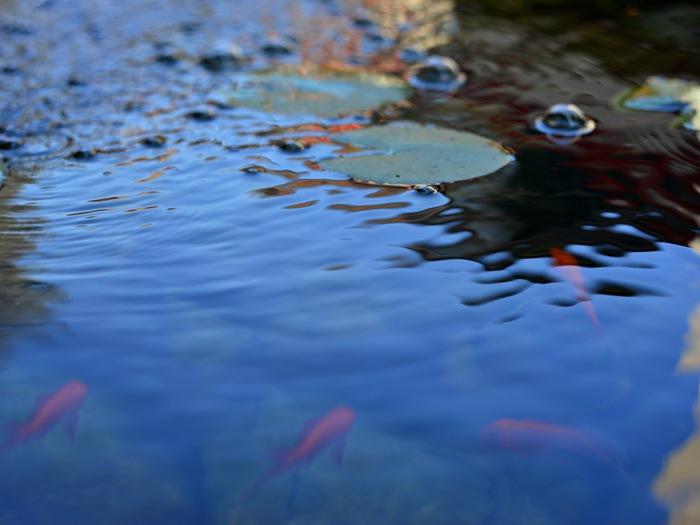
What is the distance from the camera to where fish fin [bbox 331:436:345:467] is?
1065 millimetres

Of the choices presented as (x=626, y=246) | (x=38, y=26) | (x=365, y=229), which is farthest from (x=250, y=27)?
(x=626, y=246)

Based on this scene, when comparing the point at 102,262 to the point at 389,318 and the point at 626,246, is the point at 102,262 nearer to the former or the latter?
the point at 389,318

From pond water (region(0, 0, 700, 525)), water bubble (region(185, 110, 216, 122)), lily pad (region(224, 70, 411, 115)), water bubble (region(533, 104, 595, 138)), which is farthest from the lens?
lily pad (region(224, 70, 411, 115))

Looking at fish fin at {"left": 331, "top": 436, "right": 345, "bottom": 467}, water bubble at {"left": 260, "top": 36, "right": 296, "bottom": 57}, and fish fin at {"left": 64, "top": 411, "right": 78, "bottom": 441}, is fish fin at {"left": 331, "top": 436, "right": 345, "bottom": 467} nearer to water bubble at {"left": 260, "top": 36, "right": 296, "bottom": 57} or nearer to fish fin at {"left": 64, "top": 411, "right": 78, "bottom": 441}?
fish fin at {"left": 64, "top": 411, "right": 78, "bottom": 441}

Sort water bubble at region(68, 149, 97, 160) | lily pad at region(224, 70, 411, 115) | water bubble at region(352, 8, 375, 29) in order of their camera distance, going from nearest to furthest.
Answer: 1. water bubble at region(68, 149, 97, 160)
2. lily pad at region(224, 70, 411, 115)
3. water bubble at region(352, 8, 375, 29)

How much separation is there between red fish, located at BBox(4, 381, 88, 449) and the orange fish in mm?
979

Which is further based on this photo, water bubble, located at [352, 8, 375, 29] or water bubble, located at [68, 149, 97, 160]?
water bubble, located at [352, 8, 375, 29]

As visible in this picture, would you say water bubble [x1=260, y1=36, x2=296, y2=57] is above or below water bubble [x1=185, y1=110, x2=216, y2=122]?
above

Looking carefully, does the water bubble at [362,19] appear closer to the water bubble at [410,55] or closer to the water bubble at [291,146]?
the water bubble at [410,55]

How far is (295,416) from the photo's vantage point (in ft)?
3.75

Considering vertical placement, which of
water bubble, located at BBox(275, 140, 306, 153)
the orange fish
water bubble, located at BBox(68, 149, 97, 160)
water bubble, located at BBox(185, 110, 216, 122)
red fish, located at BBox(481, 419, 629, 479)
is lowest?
red fish, located at BBox(481, 419, 629, 479)

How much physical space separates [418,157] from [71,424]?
1222 mm

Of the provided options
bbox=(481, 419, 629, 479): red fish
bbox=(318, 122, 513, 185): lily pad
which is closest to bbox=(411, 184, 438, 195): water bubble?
bbox=(318, 122, 513, 185): lily pad

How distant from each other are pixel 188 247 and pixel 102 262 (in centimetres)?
19
